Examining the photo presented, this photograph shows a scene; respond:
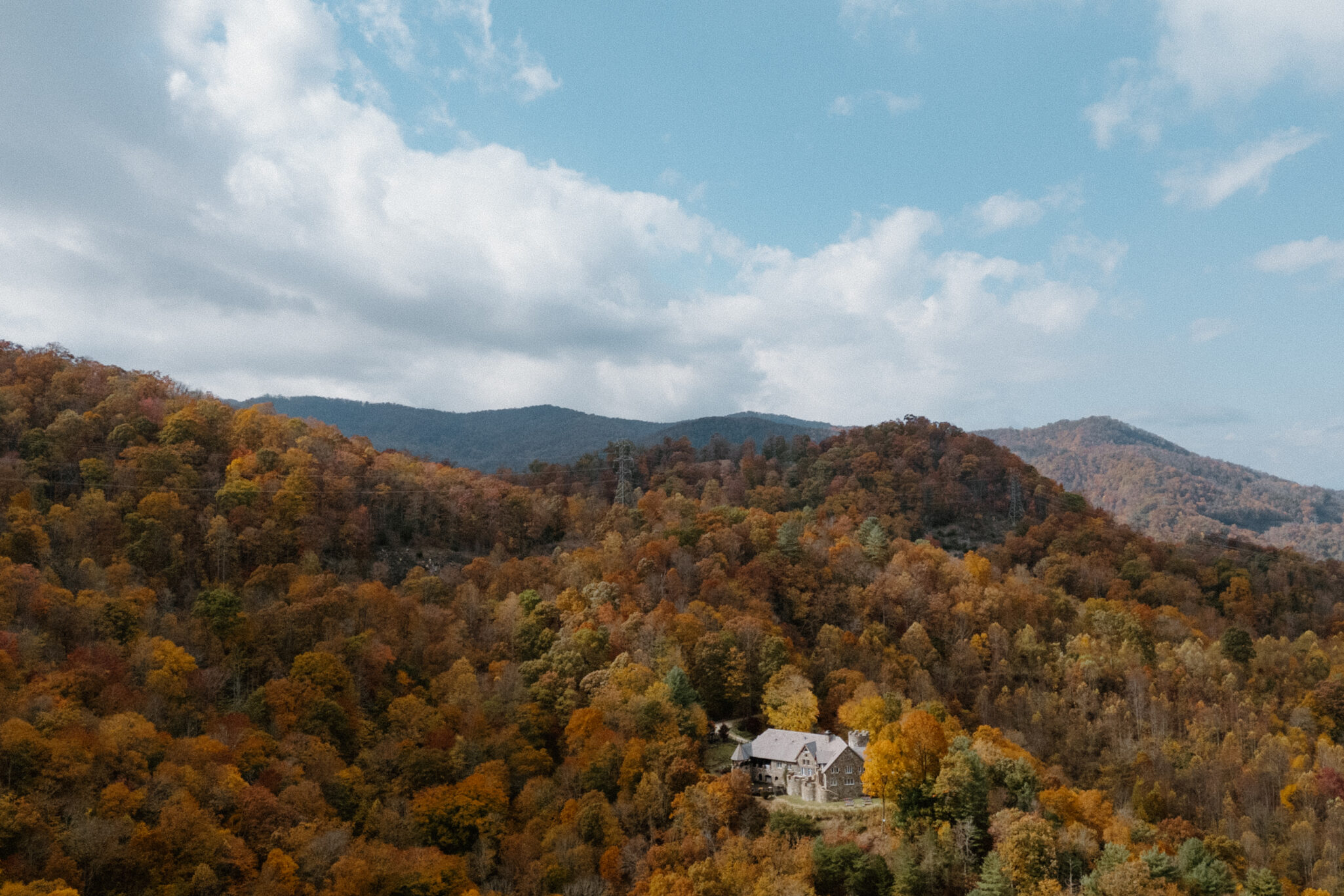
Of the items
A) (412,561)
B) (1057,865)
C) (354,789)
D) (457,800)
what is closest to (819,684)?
(1057,865)

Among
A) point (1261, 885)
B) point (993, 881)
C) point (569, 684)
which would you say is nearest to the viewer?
point (993, 881)

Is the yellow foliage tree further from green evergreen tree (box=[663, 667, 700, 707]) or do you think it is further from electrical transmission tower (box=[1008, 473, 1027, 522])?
electrical transmission tower (box=[1008, 473, 1027, 522])

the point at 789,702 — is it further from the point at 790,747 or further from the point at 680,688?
the point at 680,688

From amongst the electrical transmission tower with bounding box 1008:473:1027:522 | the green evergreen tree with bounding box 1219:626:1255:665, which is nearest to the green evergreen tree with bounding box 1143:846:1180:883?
the green evergreen tree with bounding box 1219:626:1255:665

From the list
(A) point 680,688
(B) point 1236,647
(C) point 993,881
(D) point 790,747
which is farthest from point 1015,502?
Result: (C) point 993,881

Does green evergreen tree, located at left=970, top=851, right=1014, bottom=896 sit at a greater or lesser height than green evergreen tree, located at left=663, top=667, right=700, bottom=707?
→ lesser

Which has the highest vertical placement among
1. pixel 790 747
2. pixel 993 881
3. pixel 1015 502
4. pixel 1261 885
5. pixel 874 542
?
pixel 1015 502
